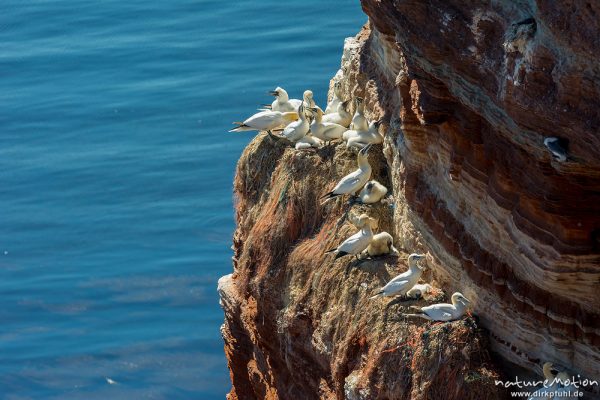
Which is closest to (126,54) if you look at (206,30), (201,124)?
(206,30)

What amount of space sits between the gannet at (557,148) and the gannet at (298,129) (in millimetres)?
6262

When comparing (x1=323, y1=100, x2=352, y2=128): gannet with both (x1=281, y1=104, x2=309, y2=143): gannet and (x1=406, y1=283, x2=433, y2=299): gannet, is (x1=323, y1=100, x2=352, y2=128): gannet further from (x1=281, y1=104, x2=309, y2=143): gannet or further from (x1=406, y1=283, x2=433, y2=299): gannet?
(x1=406, y1=283, x2=433, y2=299): gannet

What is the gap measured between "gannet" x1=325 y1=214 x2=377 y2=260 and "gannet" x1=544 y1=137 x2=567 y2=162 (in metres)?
4.16

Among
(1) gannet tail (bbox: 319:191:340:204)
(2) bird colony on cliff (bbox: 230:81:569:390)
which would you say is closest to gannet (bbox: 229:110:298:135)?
(2) bird colony on cliff (bbox: 230:81:569:390)

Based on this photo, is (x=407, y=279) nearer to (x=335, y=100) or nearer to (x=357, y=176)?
(x=357, y=176)

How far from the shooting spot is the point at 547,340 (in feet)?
36.8

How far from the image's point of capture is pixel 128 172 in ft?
102

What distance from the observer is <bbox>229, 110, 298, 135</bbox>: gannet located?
620 inches

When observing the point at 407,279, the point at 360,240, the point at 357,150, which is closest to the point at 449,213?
the point at 407,279

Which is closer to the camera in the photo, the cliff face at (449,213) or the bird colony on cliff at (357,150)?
the cliff face at (449,213)

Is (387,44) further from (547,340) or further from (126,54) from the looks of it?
(126,54)

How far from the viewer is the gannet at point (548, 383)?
10.8 meters

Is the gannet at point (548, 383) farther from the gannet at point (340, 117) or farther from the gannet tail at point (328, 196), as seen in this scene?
the gannet at point (340, 117)

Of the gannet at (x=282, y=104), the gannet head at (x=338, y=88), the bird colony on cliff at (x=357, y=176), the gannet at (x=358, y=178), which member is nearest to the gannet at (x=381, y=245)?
the bird colony on cliff at (x=357, y=176)
